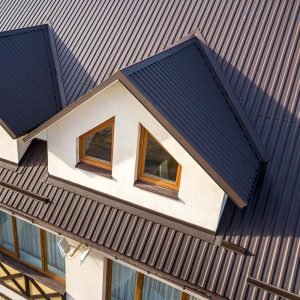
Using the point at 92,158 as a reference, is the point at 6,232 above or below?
below

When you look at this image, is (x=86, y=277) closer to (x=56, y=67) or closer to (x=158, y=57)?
(x=158, y=57)

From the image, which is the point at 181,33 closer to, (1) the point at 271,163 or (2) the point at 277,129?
(2) the point at 277,129

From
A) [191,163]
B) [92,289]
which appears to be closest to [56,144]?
[191,163]

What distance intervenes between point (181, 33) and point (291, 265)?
5580 mm

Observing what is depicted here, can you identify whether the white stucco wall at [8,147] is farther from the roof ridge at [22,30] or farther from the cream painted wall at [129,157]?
the roof ridge at [22,30]

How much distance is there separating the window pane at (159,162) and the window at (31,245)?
3.49m

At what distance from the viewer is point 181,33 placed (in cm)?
784

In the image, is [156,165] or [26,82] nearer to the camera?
[156,165]

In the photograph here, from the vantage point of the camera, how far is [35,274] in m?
8.34

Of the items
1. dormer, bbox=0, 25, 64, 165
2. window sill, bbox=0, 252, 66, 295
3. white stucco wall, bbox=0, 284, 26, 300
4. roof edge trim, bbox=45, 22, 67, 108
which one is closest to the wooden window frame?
dormer, bbox=0, 25, 64, 165

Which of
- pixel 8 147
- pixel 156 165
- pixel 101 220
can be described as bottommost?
pixel 101 220

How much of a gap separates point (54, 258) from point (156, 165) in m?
4.23

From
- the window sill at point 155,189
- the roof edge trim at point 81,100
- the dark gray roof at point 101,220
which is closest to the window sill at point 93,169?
the dark gray roof at point 101,220

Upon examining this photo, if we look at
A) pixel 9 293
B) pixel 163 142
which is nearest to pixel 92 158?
pixel 163 142
